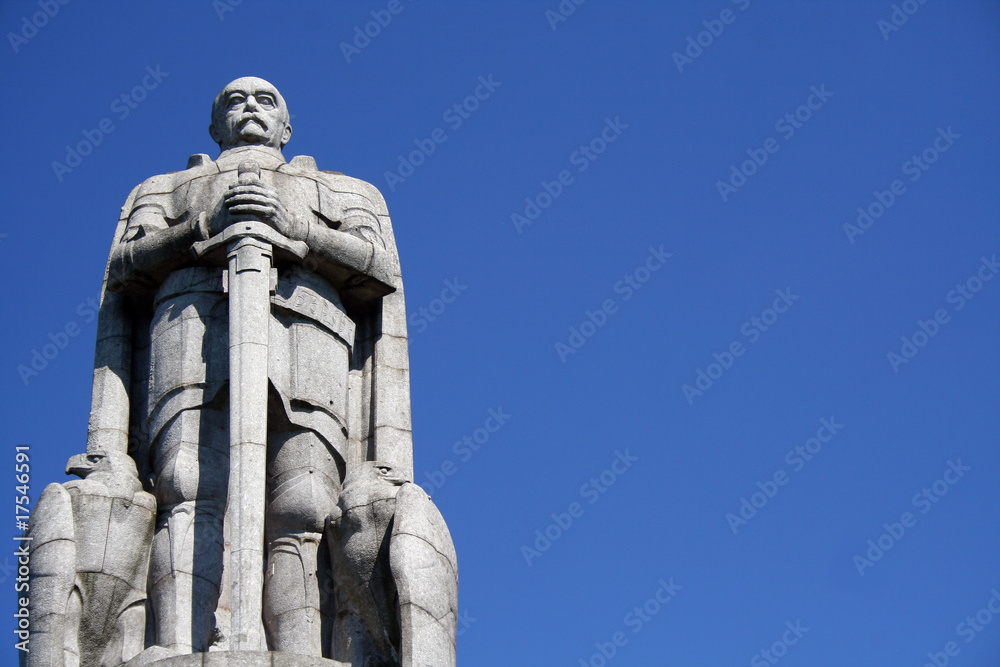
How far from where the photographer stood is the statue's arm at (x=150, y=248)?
53.6ft

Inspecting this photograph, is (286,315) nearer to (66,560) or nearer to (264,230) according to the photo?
(264,230)

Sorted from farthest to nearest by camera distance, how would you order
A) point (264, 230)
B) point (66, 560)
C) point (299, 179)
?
1. point (299, 179)
2. point (264, 230)
3. point (66, 560)

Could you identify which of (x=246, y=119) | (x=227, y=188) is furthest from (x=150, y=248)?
(x=246, y=119)

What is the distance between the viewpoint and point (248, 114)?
17.6 metres

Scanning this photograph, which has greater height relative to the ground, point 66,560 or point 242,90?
point 242,90

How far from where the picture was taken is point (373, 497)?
602 inches

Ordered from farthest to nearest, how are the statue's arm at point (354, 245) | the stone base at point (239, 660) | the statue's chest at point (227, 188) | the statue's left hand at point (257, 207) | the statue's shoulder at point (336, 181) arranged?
the statue's shoulder at point (336, 181)
the statue's chest at point (227, 188)
the statue's arm at point (354, 245)
the statue's left hand at point (257, 207)
the stone base at point (239, 660)

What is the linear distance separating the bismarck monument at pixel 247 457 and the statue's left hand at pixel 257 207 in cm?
A: 2

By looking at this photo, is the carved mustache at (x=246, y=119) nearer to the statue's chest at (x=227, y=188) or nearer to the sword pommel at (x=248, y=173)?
the statue's chest at (x=227, y=188)

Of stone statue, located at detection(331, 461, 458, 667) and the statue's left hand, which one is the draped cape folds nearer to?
the statue's left hand

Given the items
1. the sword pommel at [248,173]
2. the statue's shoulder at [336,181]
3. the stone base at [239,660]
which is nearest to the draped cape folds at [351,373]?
the statue's shoulder at [336,181]

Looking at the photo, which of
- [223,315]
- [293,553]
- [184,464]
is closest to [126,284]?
[223,315]

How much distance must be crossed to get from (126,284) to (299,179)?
200 centimetres

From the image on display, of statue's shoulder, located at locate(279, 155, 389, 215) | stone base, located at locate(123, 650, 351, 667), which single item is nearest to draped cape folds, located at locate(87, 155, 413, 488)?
statue's shoulder, located at locate(279, 155, 389, 215)
